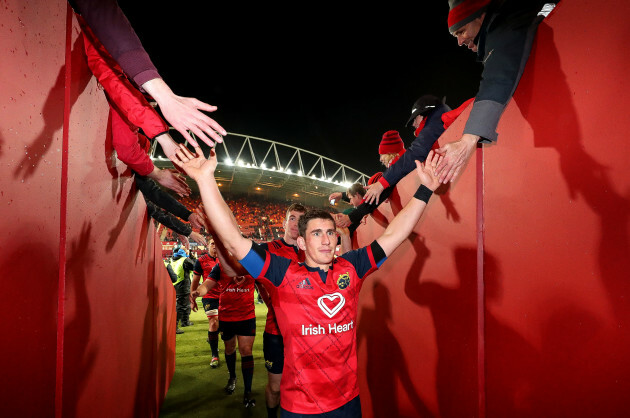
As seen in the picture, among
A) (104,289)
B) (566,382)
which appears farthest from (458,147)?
(104,289)

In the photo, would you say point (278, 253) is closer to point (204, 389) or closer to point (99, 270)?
point (99, 270)

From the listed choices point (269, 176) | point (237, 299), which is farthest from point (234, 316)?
point (269, 176)

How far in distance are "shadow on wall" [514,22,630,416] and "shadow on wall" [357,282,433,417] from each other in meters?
1.22

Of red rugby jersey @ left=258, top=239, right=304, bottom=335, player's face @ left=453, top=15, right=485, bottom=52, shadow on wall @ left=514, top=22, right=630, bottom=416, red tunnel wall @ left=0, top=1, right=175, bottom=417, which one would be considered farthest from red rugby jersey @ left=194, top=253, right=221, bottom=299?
shadow on wall @ left=514, top=22, right=630, bottom=416

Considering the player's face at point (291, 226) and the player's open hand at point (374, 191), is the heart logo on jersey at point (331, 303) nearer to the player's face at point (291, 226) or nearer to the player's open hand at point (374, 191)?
the player's open hand at point (374, 191)

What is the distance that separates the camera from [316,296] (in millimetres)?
2195

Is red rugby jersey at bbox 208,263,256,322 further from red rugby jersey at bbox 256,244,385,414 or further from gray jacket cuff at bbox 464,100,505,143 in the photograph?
gray jacket cuff at bbox 464,100,505,143

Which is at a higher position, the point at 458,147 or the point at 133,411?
the point at 458,147

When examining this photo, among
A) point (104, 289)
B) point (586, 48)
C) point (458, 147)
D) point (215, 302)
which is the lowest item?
point (215, 302)

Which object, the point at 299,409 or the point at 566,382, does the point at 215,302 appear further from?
the point at 566,382

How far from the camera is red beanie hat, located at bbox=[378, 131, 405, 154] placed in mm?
4297

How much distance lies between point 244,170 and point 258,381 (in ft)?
67.3

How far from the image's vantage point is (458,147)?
159 cm

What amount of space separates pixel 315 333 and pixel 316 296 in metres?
0.24
